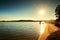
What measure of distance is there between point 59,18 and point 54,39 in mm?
5078

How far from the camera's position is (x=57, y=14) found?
8.80 m

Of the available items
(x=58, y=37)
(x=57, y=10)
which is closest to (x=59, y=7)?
(x=57, y=10)

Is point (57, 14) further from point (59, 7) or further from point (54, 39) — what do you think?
point (54, 39)

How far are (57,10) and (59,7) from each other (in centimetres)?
31

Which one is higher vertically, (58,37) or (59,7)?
(59,7)

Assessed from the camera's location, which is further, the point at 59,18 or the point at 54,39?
the point at 59,18

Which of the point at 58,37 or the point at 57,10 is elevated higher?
the point at 57,10

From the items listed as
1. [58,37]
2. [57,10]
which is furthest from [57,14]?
[58,37]

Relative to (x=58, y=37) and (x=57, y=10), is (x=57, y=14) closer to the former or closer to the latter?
(x=57, y=10)

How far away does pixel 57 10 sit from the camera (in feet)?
28.7

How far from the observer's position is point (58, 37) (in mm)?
3973

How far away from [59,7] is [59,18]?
2.25 feet

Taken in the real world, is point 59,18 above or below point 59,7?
below

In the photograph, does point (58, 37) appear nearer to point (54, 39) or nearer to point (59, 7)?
point (54, 39)
